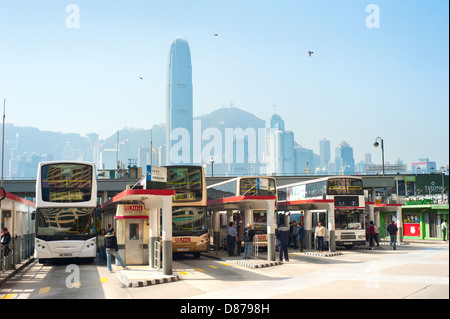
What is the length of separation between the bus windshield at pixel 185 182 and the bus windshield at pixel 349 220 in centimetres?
961

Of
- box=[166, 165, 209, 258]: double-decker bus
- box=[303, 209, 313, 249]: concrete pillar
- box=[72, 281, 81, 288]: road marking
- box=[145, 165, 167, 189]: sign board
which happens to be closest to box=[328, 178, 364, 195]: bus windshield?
box=[303, 209, 313, 249]: concrete pillar

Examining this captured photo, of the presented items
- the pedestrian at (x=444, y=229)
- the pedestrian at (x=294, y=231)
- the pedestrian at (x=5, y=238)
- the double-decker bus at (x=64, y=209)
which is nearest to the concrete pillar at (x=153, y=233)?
the double-decker bus at (x=64, y=209)

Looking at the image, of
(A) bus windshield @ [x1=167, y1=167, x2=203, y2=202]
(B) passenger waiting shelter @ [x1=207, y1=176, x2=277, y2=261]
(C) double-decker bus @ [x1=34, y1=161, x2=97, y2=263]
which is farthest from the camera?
(A) bus windshield @ [x1=167, y1=167, x2=203, y2=202]

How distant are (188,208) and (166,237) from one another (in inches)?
315

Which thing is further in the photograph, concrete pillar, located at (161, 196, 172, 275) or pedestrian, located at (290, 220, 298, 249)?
pedestrian, located at (290, 220, 298, 249)

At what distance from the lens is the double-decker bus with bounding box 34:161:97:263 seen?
23.8 m

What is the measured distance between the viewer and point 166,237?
18234 mm

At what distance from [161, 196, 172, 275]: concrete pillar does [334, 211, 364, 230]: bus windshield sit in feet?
51.7

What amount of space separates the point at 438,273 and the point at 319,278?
12.8ft

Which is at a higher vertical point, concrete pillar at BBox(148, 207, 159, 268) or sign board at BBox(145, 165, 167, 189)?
sign board at BBox(145, 165, 167, 189)

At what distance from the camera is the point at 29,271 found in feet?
73.4

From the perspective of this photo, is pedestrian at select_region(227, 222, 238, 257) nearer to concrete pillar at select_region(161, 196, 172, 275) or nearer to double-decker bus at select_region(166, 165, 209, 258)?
double-decker bus at select_region(166, 165, 209, 258)

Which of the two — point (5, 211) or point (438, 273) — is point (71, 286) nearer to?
point (5, 211)
